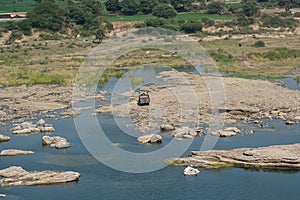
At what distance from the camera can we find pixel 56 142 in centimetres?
3186

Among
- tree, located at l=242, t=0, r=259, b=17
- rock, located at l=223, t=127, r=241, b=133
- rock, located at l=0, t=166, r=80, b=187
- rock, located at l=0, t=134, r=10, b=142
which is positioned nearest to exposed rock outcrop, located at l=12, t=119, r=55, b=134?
rock, located at l=0, t=134, r=10, b=142

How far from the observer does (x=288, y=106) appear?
38.8 m

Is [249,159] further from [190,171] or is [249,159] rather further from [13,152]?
[13,152]

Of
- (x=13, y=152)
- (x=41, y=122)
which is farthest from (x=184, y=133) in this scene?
(x=13, y=152)

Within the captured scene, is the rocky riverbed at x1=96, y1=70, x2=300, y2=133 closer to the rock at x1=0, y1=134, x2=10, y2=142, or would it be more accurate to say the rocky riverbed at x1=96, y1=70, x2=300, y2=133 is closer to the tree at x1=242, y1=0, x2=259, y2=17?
the rock at x1=0, y1=134, x2=10, y2=142

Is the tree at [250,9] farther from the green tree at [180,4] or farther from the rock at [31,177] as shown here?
the rock at [31,177]

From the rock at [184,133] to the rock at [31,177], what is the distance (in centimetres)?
753

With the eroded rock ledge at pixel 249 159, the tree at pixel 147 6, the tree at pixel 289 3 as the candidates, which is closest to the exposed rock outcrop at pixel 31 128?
the eroded rock ledge at pixel 249 159

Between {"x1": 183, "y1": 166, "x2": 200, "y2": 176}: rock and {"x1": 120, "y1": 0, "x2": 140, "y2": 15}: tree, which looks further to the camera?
{"x1": 120, "y1": 0, "x2": 140, "y2": 15}: tree

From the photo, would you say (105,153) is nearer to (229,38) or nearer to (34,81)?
(34,81)

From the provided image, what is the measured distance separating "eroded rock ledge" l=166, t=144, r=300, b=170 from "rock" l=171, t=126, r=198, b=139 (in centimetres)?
316

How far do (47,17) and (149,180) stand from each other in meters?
58.3

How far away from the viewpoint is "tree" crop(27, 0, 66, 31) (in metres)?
80.7

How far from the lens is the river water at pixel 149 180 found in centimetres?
2477
